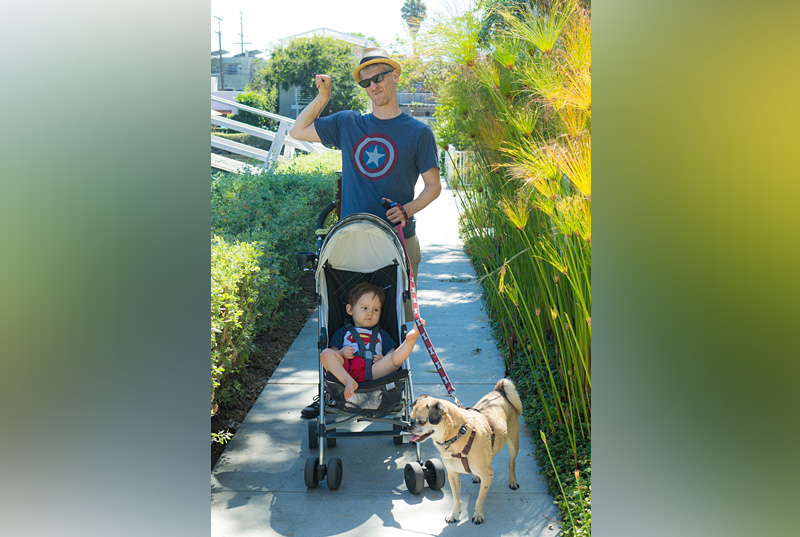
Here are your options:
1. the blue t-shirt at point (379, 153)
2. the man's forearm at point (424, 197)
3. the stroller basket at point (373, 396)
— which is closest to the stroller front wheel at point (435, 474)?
the stroller basket at point (373, 396)

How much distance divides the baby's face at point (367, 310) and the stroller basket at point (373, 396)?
1.37 ft

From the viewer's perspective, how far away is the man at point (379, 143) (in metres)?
3.98

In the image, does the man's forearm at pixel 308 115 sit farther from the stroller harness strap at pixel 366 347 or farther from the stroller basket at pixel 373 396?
the stroller basket at pixel 373 396

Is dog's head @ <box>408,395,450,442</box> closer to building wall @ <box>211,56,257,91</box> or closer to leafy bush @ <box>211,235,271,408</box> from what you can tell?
leafy bush @ <box>211,235,271,408</box>

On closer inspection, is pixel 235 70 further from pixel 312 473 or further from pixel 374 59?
pixel 312 473

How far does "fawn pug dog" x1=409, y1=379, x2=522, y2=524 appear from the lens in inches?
121

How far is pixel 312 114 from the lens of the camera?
4.11 m

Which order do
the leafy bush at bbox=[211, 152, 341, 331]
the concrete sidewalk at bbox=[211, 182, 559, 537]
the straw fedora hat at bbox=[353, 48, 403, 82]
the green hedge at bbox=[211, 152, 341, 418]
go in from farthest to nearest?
the leafy bush at bbox=[211, 152, 341, 331]
the green hedge at bbox=[211, 152, 341, 418]
the straw fedora hat at bbox=[353, 48, 403, 82]
the concrete sidewalk at bbox=[211, 182, 559, 537]

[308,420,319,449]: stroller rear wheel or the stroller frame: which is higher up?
the stroller frame

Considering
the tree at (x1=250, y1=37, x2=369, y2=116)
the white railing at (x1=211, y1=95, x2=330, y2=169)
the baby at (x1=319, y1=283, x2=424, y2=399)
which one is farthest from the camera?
the tree at (x1=250, y1=37, x2=369, y2=116)

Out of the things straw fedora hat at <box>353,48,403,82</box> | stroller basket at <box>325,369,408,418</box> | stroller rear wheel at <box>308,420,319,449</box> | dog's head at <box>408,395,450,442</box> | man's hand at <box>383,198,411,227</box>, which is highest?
straw fedora hat at <box>353,48,403,82</box>

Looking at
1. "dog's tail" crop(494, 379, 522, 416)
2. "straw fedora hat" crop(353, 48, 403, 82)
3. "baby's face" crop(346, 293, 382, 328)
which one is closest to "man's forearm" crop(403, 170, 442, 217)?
"baby's face" crop(346, 293, 382, 328)

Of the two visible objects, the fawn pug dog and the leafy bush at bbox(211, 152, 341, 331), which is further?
the leafy bush at bbox(211, 152, 341, 331)
